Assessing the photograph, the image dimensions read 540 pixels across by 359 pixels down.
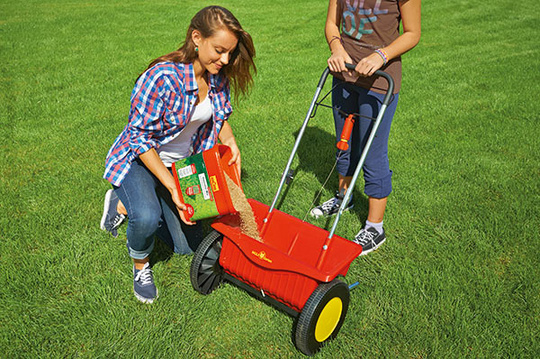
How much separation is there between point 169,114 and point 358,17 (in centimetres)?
132

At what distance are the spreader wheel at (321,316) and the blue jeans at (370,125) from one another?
3.13 feet

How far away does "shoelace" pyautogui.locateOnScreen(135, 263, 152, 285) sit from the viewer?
307 cm

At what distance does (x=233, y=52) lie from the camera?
2945 millimetres

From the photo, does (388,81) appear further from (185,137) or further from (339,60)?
(185,137)

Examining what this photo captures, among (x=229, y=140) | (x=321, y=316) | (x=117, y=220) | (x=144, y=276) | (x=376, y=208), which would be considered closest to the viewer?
(x=321, y=316)

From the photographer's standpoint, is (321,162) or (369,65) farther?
(321,162)

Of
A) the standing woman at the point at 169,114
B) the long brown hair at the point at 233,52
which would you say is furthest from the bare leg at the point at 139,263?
the long brown hair at the point at 233,52

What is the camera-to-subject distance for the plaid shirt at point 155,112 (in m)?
2.70

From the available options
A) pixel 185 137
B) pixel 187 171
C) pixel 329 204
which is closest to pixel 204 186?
pixel 187 171

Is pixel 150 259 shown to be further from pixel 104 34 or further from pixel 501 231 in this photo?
pixel 104 34

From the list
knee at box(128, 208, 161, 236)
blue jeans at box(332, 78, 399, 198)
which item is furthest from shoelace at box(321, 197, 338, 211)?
knee at box(128, 208, 161, 236)

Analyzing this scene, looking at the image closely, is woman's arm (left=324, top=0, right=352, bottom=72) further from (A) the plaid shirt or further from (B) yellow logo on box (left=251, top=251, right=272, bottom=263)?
(B) yellow logo on box (left=251, top=251, right=272, bottom=263)

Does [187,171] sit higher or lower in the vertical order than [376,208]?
higher

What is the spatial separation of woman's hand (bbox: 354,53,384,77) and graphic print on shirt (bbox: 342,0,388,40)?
287 mm
